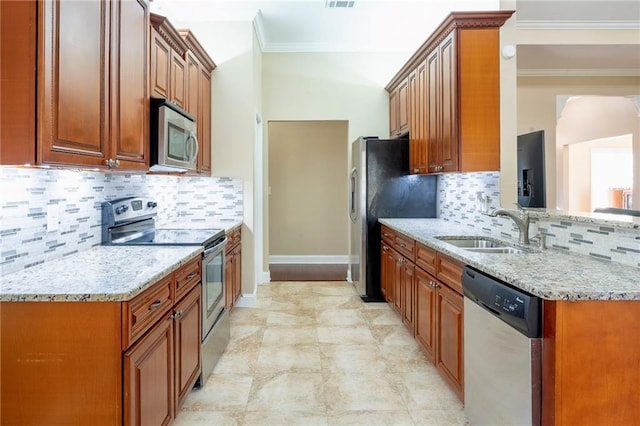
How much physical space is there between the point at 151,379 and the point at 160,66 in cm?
201

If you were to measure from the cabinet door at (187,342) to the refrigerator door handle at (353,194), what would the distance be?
240cm

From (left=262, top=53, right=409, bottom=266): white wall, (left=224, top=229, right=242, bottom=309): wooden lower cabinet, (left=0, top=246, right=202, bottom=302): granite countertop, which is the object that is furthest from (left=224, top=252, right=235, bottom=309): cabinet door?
(left=262, top=53, right=409, bottom=266): white wall

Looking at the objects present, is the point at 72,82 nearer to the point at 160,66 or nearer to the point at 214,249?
the point at 160,66

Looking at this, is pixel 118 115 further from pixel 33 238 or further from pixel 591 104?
pixel 591 104

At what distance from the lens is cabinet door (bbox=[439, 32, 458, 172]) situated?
9.41 feet

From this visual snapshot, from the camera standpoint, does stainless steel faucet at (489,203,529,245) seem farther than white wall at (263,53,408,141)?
No

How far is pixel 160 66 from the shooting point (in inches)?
101

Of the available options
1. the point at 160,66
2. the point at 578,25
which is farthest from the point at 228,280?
the point at 578,25

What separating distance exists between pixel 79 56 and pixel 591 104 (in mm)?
4703

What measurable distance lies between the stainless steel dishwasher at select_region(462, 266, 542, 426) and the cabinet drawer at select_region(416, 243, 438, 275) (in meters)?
0.56

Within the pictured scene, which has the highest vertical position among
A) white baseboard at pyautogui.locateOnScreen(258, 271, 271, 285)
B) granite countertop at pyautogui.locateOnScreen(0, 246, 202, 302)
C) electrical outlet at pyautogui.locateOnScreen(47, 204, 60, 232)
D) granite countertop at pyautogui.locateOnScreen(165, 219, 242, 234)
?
electrical outlet at pyautogui.locateOnScreen(47, 204, 60, 232)

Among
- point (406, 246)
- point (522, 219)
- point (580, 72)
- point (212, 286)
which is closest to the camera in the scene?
point (522, 219)

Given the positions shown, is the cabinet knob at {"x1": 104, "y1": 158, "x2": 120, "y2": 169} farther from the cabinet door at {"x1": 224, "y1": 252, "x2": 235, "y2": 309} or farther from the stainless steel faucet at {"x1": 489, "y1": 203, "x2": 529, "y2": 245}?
the stainless steel faucet at {"x1": 489, "y1": 203, "x2": 529, "y2": 245}

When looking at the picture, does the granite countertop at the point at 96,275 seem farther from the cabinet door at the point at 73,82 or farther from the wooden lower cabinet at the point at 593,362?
the wooden lower cabinet at the point at 593,362
